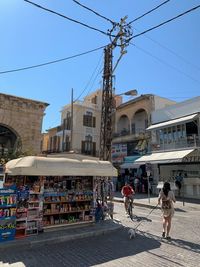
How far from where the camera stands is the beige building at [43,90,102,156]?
35.3 meters

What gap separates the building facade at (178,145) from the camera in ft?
66.6

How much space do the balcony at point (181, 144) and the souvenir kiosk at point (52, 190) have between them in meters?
14.1

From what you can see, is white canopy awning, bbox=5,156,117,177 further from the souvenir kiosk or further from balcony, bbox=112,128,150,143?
balcony, bbox=112,128,150,143

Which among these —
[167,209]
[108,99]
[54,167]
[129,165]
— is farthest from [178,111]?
[54,167]

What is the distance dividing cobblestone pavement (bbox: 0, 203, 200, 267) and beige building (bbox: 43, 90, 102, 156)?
89.0 ft

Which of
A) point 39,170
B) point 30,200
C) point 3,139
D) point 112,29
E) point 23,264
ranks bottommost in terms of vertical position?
→ point 23,264

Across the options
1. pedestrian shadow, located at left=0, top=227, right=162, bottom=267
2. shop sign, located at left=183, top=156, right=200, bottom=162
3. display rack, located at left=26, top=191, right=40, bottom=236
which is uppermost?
shop sign, located at left=183, top=156, right=200, bottom=162

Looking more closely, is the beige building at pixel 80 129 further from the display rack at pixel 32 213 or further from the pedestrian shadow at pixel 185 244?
the pedestrian shadow at pixel 185 244

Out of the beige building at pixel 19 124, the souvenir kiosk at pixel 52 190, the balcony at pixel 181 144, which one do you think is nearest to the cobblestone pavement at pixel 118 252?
the souvenir kiosk at pixel 52 190

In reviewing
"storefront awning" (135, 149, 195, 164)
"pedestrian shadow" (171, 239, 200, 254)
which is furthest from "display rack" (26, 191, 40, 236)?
"storefront awning" (135, 149, 195, 164)

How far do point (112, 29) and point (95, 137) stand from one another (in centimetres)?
2719

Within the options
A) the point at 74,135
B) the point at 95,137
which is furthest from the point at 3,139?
the point at 95,137

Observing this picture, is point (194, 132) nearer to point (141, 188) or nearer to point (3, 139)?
point (141, 188)

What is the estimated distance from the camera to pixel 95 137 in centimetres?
3712
